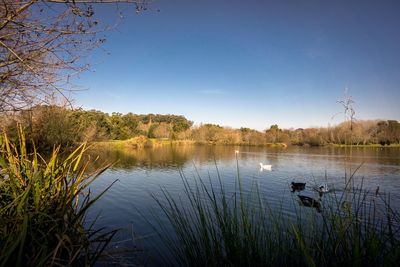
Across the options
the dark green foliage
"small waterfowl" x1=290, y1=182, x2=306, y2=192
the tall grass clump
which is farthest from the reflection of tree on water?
the tall grass clump

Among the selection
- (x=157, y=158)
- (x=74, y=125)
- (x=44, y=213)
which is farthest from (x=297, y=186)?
(x=157, y=158)

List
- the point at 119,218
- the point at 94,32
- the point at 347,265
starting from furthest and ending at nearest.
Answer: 1. the point at 119,218
2. the point at 94,32
3. the point at 347,265

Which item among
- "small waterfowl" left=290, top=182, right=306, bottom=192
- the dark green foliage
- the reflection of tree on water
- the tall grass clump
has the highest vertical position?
the dark green foliage

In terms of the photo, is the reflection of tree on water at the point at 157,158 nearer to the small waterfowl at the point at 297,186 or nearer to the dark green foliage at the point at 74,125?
the dark green foliage at the point at 74,125

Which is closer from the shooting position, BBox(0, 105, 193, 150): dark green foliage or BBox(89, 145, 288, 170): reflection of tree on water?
BBox(0, 105, 193, 150): dark green foliage

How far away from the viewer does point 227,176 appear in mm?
20125

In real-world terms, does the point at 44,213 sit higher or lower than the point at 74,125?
lower

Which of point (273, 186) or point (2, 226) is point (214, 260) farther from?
point (273, 186)

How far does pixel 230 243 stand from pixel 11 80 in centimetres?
284

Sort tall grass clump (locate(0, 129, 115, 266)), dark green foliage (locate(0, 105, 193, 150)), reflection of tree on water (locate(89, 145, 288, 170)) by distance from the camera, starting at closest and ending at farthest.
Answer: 1. tall grass clump (locate(0, 129, 115, 266))
2. dark green foliage (locate(0, 105, 193, 150))
3. reflection of tree on water (locate(89, 145, 288, 170))

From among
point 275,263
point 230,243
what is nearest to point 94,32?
point 230,243

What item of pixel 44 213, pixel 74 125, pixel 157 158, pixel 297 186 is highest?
pixel 74 125

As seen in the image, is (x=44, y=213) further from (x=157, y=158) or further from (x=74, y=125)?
(x=157, y=158)

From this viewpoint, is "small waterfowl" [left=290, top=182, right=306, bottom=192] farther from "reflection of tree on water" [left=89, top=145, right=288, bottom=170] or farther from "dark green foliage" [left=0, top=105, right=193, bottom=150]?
"dark green foliage" [left=0, top=105, right=193, bottom=150]
